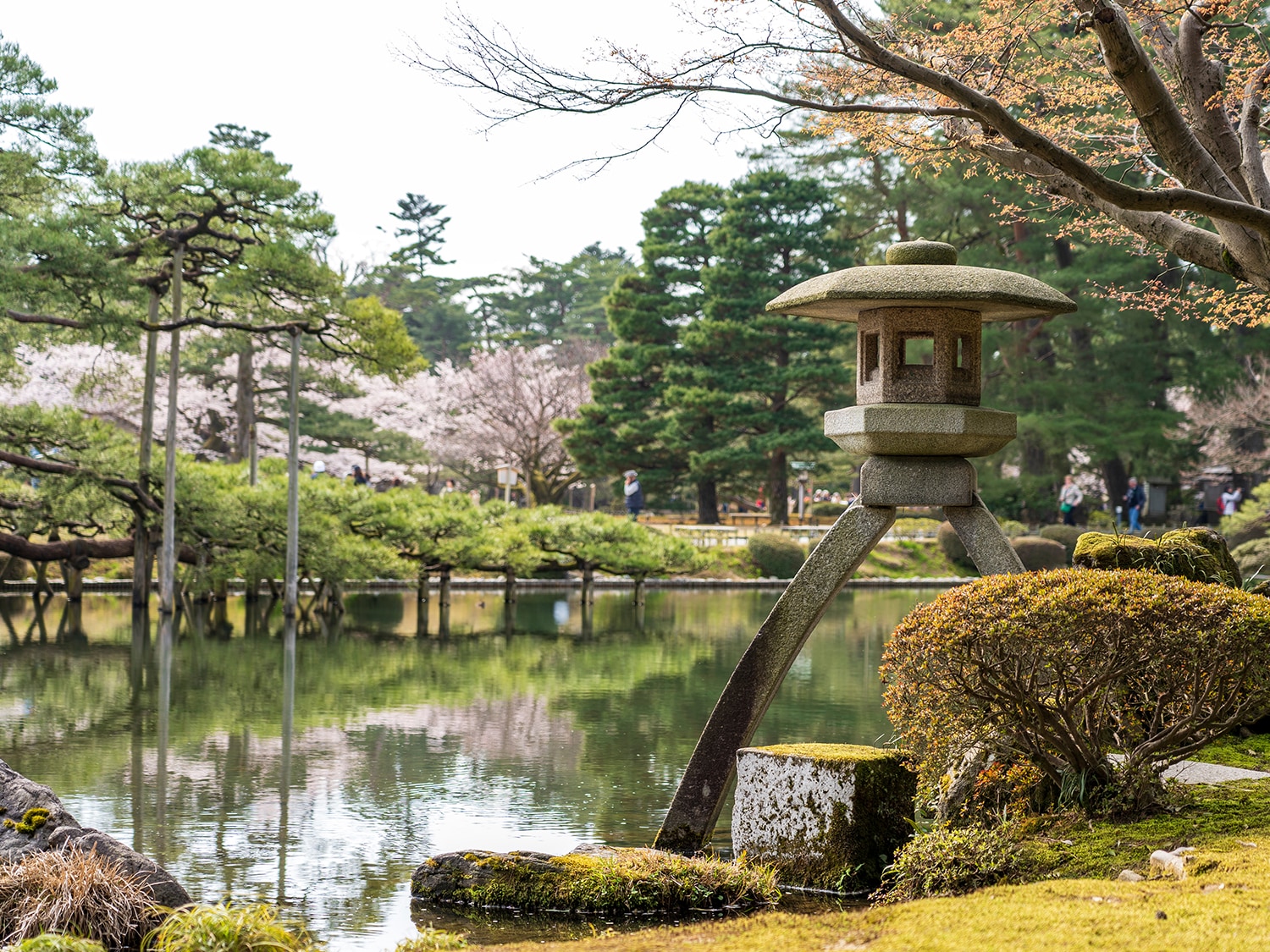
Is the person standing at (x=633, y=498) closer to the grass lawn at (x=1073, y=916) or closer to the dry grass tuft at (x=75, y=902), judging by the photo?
the grass lawn at (x=1073, y=916)

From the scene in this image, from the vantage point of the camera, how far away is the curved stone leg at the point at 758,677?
6465mm

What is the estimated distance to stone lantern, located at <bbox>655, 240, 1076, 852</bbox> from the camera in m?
6.49

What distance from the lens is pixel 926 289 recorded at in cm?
648

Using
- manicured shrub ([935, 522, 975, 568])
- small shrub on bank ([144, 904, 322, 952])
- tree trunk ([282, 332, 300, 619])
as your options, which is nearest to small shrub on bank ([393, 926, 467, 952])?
small shrub on bank ([144, 904, 322, 952])

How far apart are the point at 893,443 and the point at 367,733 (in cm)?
549

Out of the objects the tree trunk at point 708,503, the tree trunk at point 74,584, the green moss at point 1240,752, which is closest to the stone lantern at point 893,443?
the green moss at point 1240,752

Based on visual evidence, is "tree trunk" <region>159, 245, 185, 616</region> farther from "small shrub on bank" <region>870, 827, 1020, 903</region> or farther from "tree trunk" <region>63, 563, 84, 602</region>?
"small shrub on bank" <region>870, 827, 1020, 903</region>

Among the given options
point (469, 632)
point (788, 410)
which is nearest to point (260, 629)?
point (469, 632)

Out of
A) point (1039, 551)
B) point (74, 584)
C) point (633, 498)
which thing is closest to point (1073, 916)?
point (74, 584)

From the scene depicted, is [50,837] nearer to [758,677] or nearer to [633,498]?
[758,677]

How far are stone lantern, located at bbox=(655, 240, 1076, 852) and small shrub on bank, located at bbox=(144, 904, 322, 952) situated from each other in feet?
8.08

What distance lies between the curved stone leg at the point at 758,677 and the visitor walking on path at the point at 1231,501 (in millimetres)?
24834

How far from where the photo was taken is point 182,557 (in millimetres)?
20094

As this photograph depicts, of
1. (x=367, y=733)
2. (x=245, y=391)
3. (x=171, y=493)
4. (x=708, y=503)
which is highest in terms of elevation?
(x=245, y=391)
